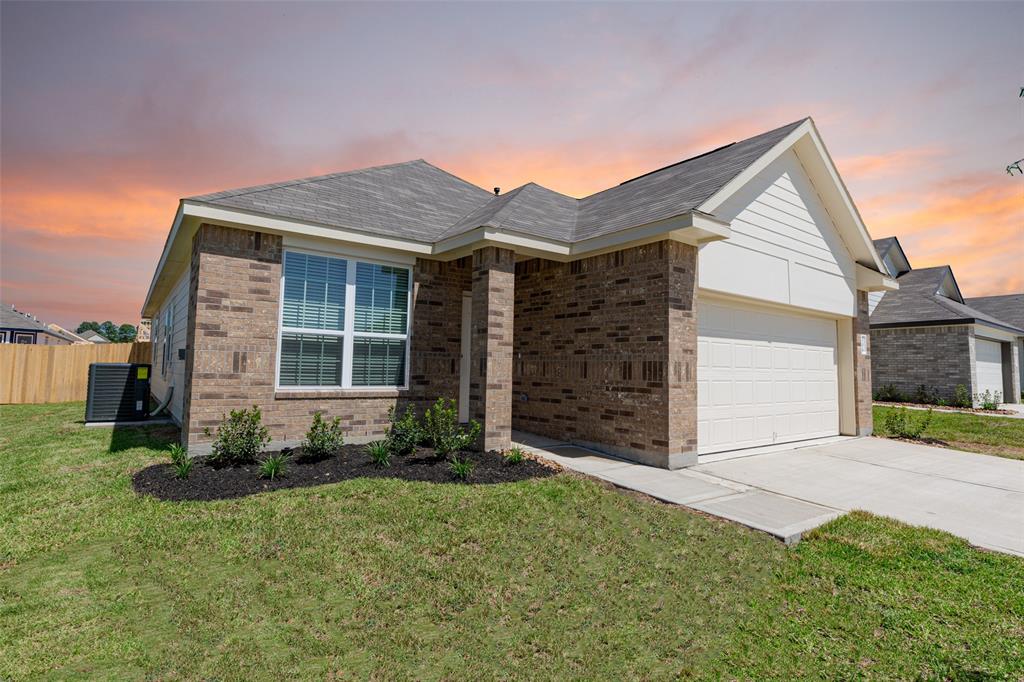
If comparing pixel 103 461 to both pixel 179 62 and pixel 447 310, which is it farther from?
pixel 179 62

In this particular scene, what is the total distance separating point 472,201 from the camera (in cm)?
1166

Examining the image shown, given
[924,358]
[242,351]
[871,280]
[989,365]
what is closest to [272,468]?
[242,351]

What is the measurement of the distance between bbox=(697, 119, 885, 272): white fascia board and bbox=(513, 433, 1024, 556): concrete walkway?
416 cm

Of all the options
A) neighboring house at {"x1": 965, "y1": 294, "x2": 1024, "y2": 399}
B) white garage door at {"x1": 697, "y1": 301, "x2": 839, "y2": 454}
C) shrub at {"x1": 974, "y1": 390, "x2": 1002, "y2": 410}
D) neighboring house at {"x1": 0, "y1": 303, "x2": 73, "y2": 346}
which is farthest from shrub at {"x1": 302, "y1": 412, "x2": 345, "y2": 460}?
neighboring house at {"x1": 0, "y1": 303, "x2": 73, "y2": 346}

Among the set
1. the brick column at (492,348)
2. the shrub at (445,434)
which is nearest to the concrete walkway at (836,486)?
the brick column at (492,348)

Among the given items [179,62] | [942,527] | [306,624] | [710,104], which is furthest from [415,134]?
[942,527]

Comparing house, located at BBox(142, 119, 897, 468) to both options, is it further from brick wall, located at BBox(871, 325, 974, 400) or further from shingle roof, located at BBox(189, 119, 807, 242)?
brick wall, located at BBox(871, 325, 974, 400)

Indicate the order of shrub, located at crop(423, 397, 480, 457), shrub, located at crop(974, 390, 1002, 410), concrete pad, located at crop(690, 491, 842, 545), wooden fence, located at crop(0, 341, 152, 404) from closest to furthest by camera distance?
concrete pad, located at crop(690, 491, 842, 545), shrub, located at crop(423, 397, 480, 457), wooden fence, located at crop(0, 341, 152, 404), shrub, located at crop(974, 390, 1002, 410)

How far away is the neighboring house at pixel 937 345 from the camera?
18.2 m

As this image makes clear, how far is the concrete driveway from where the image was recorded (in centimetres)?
560

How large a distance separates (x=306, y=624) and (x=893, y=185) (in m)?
12.4

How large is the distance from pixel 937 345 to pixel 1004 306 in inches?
632

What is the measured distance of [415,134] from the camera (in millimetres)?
11555

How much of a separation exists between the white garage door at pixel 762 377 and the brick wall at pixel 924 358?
10966 mm
